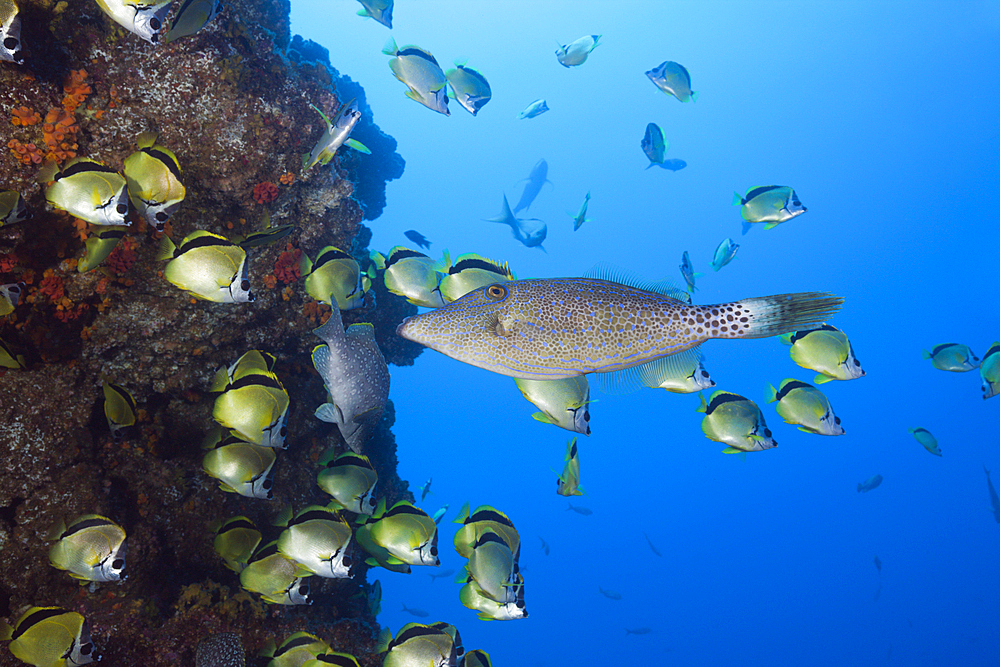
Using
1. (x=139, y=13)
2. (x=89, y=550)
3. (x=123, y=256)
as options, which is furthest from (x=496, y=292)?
(x=123, y=256)

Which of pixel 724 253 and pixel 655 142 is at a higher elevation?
pixel 655 142

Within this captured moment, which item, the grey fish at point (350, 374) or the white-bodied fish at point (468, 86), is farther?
the white-bodied fish at point (468, 86)

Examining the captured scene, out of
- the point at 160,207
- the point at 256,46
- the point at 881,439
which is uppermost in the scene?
the point at 256,46

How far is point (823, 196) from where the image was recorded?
4441 cm

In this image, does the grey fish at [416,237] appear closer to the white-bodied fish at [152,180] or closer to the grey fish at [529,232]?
the grey fish at [529,232]

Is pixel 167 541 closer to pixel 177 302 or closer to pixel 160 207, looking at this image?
pixel 177 302

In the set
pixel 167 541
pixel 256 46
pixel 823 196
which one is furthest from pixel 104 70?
pixel 823 196

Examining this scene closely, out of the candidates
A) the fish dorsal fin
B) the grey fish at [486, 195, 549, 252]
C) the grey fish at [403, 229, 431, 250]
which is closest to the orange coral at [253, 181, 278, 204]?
the fish dorsal fin

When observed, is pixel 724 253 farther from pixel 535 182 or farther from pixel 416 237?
pixel 535 182

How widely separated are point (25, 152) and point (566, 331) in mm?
4214

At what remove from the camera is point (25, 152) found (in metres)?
3.04

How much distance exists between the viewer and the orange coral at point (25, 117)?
299cm

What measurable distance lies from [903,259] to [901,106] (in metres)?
14.7

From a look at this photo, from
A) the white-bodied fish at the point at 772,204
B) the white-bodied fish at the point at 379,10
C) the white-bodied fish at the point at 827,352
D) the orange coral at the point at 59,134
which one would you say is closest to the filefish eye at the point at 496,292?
the white-bodied fish at the point at 827,352
